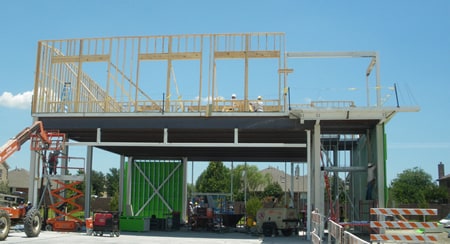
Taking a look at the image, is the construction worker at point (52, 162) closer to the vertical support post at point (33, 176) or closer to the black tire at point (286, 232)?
the vertical support post at point (33, 176)

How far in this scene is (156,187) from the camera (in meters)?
33.8

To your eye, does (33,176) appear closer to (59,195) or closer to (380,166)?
(59,195)

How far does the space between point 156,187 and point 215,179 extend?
1101 inches

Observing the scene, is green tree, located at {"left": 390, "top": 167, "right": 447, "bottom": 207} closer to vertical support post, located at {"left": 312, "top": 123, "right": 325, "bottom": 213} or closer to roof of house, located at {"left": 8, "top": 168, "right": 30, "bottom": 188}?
vertical support post, located at {"left": 312, "top": 123, "right": 325, "bottom": 213}

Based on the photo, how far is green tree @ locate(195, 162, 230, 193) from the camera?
198ft

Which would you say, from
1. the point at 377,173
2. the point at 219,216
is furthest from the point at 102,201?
the point at 377,173

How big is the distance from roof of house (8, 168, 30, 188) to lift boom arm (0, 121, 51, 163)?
167 feet

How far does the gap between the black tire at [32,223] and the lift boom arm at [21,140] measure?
7.93ft

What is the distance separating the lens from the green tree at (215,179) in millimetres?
60456

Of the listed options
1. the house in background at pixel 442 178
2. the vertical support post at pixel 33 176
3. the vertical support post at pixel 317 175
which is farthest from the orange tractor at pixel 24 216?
the house in background at pixel 442 178

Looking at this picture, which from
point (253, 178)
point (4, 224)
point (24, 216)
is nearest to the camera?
point (4, 224)

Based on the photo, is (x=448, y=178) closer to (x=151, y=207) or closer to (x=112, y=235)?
(x=151, y=207)

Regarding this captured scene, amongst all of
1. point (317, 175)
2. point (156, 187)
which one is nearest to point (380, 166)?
point (317, 175)

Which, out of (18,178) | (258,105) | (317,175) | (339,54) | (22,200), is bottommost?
(22,200)
